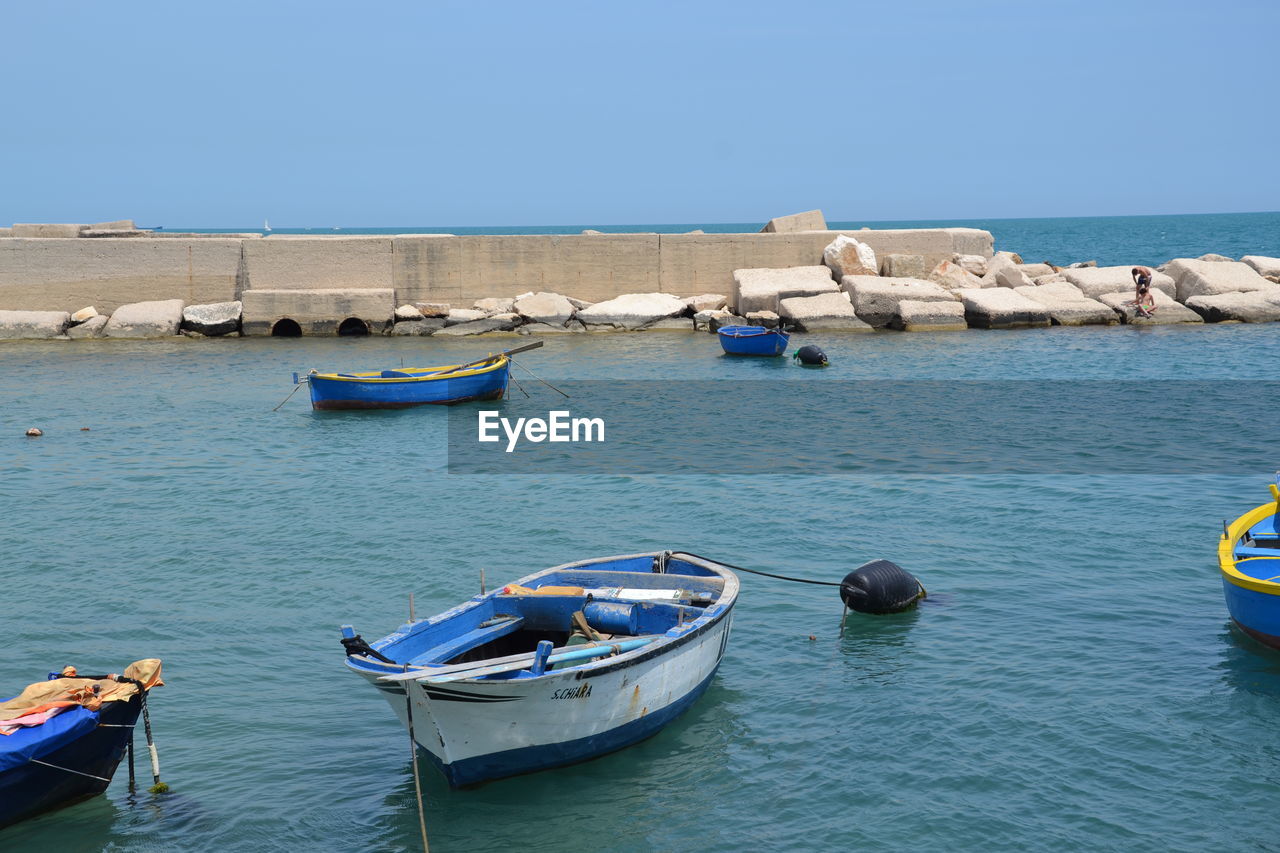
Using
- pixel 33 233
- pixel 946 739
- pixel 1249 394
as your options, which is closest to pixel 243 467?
pixel 946 739

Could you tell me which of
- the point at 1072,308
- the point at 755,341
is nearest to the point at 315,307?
the point at 755,341

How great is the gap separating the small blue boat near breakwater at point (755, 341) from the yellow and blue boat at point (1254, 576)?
18777 millimetres

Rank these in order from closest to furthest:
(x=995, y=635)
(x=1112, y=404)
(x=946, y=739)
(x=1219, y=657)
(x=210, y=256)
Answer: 1. (x=946, y=739)
2. (x=1219, y=657)
3. (x=995, y=635)
4. (x=1112, y=404)
5. (x=210, y=256)

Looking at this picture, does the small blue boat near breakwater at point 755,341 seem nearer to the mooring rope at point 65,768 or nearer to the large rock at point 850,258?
the large rock at point 850,258

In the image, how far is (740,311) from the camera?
33.3 m

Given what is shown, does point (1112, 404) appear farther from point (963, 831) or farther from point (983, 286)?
point (963, 831)

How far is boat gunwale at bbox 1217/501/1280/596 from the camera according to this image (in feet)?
31.1

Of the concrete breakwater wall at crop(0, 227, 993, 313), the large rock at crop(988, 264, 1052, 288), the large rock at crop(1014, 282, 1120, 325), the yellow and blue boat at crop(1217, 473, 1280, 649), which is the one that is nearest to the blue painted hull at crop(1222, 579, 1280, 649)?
the yellow and blue boat at crop(1217, 473, 1280, 649)

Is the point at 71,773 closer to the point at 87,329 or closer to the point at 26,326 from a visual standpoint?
the point at 87,329

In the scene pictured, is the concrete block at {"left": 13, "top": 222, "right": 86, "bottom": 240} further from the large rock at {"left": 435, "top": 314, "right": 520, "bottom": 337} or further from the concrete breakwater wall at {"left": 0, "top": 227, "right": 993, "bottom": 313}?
Answer: the large rock at {"left": 435, "top": 314, "right": 520, "bottom": 337}

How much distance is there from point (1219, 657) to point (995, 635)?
1.80 metres

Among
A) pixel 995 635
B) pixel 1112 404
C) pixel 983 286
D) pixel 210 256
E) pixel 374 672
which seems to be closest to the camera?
pixel 374 672

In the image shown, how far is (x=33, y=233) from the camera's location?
37531 millimetres

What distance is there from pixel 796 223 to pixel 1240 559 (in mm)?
28676
